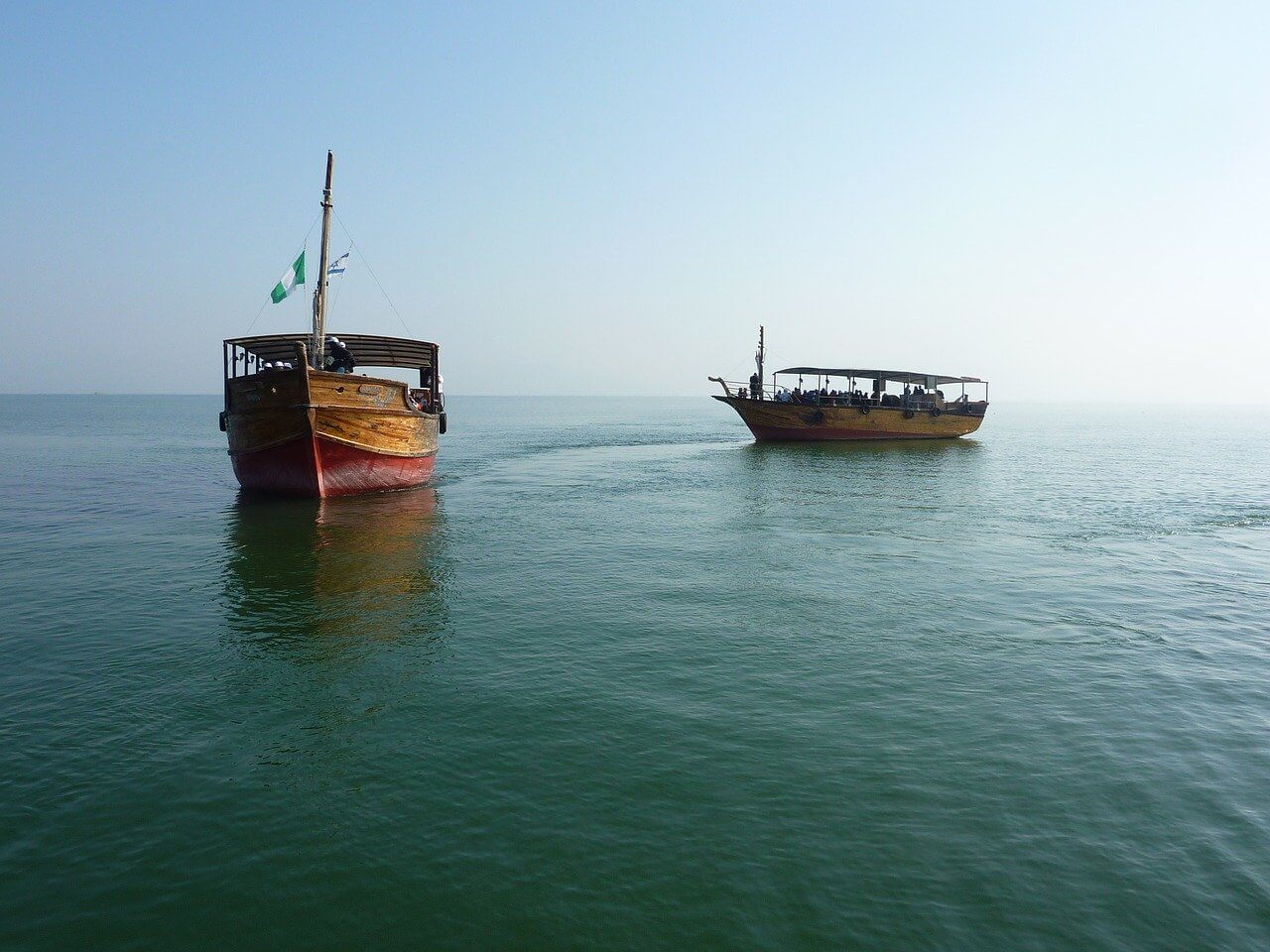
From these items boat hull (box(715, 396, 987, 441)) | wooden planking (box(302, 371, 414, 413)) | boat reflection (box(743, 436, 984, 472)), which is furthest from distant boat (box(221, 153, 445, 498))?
boat hull (box(715, 396, 987, 441))

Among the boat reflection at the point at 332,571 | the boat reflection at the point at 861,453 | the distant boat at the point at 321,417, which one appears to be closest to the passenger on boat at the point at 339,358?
the distant boat at the point at 321,417

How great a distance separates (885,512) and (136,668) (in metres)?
19.6

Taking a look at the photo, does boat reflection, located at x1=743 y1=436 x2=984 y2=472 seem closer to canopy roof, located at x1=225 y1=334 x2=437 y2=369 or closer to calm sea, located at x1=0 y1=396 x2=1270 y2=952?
canopy roof, located at x1=225 y1=334 x2=437 y2=369

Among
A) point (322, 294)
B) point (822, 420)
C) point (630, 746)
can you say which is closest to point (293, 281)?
point (322, 294)

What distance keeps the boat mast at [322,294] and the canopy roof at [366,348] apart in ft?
2.22

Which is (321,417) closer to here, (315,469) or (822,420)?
(315,469)

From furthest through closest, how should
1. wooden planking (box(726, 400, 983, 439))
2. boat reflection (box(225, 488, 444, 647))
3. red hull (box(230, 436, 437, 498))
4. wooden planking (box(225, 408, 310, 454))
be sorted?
wooden planking (box(726, 400, 983, 439)) < red hull (box(230, 436, 437, 498)) < wooden planking (box(225, 408, 310, 454)) < boat reflection (box(225, 488, 444, 647))

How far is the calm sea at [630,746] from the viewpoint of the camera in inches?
204

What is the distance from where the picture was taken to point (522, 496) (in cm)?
2684

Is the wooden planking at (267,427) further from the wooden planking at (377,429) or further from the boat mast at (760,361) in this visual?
the boat mast at (760,361)

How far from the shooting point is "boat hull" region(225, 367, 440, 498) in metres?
21.1

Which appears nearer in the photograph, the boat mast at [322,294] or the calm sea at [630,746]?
the calm sea at [630,746]

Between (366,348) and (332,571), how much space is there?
557 inches

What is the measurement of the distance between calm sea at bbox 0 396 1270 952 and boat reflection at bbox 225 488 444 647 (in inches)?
4.7
